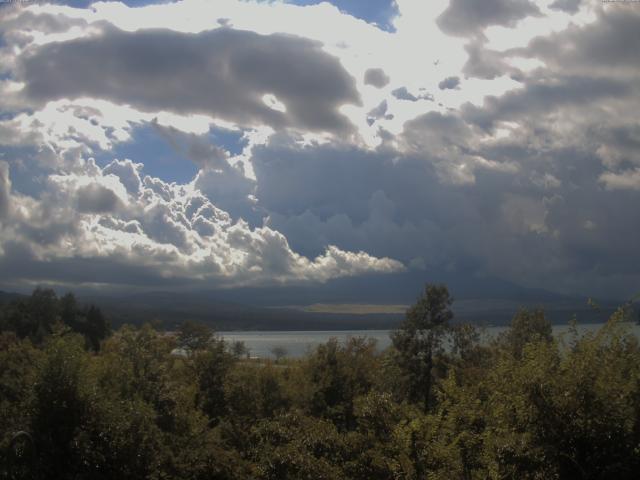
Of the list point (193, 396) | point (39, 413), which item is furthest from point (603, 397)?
point (193, 396)

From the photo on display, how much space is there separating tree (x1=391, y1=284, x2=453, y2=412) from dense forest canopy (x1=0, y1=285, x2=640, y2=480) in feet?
15.5

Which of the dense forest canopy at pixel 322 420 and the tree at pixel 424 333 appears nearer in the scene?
the dense forest canopy at pixel 322 420

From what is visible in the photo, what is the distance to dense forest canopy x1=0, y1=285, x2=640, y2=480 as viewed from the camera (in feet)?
49.5

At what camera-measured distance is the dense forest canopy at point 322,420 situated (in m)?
15.1

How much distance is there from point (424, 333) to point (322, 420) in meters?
24.8

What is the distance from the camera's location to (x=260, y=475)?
76.3 ft

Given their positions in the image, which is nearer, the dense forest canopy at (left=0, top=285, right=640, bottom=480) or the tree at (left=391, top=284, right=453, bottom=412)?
the dense forest canopy at (left=0, top=285, right=640, bottom=480)

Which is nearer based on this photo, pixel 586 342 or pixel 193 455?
pixel 586 342

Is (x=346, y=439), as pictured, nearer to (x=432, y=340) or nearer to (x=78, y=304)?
(x=432, y=340)

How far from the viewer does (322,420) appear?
2916 centimetres

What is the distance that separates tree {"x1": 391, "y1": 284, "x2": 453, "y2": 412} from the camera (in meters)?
51.8

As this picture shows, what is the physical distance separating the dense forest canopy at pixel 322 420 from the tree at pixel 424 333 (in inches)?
185

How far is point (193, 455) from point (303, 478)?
26.3 ft

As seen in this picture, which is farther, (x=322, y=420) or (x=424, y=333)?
(x=424, y=333)
